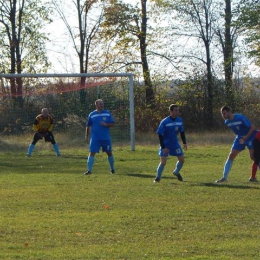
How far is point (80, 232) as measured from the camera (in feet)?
31.2

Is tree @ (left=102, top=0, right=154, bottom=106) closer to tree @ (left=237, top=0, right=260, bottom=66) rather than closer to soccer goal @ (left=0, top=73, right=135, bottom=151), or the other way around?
tree @ (left=237, top=0, right=260, bottom=66)

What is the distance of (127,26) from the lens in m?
42.1

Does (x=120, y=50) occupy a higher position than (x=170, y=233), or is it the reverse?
(x=120, y=50)

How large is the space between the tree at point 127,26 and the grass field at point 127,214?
22.8 m

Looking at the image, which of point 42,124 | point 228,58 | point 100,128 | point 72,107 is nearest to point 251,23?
point 228,58

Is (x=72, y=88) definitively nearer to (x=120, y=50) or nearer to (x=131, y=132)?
(x=131, y=132)

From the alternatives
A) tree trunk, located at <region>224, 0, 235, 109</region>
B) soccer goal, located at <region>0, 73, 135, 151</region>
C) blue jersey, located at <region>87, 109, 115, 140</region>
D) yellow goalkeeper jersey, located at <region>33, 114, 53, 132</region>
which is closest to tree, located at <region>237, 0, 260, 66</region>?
tree trunk, located at <region>224, 0, 235, 109</region>

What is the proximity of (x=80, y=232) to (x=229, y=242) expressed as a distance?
1972 millimetres

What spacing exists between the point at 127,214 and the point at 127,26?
105ft

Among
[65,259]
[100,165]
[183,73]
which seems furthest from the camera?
[183,73]

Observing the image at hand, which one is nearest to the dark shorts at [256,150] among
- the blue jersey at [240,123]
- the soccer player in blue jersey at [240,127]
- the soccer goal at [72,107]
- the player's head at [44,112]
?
the soccer player in blue jersey at [240,127]

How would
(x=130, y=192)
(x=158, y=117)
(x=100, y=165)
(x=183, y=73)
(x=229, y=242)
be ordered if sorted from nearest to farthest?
(x=229, y=242) < (x=130, y=192) < (x=100, y=165) < (x=158, y=117) < (x=183, y=73)

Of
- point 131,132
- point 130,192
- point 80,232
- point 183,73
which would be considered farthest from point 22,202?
point 183,73

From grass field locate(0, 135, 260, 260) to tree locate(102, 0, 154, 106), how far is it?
2280 centimetres
